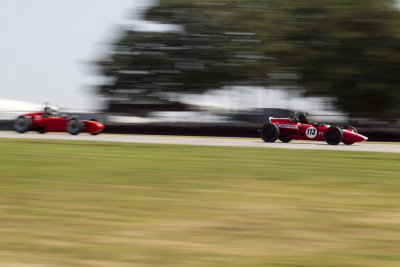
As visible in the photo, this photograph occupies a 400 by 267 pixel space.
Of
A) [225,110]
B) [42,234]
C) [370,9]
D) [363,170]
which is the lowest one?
[225,110]

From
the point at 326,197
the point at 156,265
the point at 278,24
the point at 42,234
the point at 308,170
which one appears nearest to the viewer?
the point at 156,265

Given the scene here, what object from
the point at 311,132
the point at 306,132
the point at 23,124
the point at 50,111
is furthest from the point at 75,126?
the point at 311,132

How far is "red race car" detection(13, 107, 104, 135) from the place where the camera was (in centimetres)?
2020

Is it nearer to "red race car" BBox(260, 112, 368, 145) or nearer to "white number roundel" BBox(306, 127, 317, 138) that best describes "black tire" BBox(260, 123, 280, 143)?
"red race car" BBox(260, 112, 368, 145)

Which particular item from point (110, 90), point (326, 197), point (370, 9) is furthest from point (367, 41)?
point (326, 197)

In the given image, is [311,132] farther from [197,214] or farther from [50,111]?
[197,214]

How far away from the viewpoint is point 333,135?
15.8m

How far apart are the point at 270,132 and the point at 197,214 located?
11766mm

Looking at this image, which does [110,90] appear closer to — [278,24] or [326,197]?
[278,24]

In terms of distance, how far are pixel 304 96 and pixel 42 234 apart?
2547 centimetres

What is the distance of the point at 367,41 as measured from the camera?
26766 millimetres

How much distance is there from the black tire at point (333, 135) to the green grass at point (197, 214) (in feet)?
19.0

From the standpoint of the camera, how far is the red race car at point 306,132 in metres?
15.8

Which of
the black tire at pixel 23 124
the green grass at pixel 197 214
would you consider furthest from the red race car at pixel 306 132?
the black tire at pixel 23 124
